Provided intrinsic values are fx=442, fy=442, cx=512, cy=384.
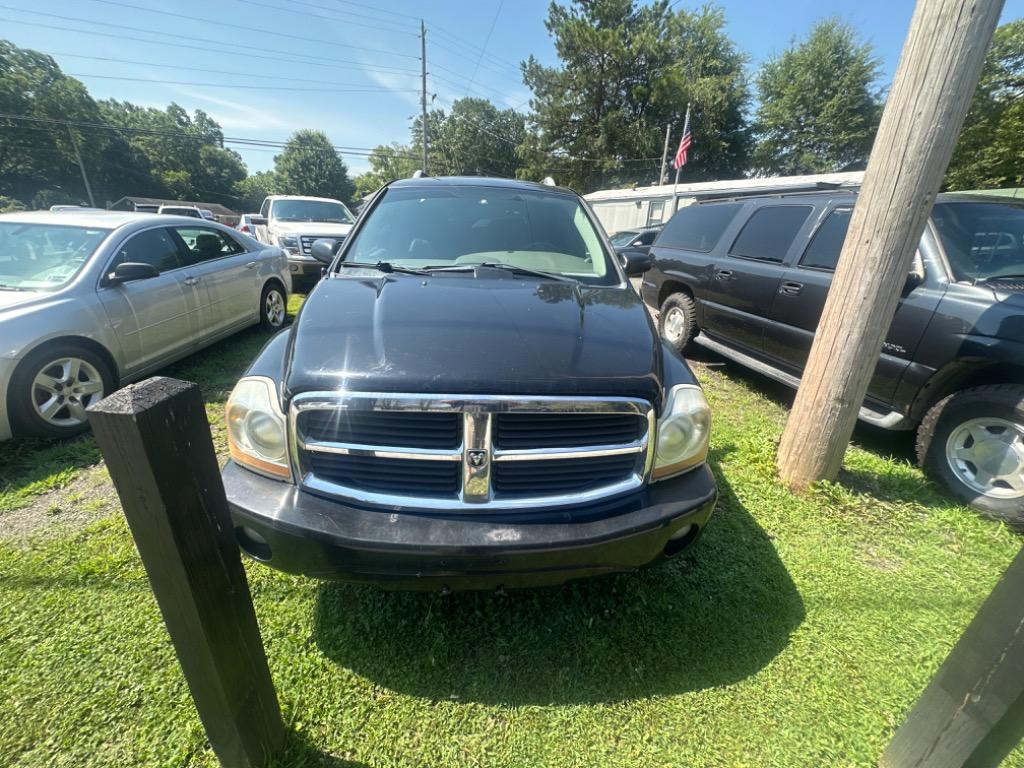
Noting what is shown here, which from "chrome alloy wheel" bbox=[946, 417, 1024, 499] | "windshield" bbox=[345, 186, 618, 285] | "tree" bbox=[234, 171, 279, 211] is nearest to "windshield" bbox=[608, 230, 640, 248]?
"windshield" bbox=[345, 186, 618, 285]

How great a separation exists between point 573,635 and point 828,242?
3754mm

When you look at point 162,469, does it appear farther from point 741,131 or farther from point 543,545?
point 741,131

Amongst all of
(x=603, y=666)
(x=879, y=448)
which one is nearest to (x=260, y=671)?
(x=603, y=666)

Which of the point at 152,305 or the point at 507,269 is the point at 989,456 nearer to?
the point at 507,269

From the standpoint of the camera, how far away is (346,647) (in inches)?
71.8

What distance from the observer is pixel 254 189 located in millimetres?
70375

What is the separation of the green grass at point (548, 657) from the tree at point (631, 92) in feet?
117

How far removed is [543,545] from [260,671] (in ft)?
3.10

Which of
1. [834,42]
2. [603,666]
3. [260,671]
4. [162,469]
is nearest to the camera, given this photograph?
[162,469]

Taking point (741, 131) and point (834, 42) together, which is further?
point (741, 131)

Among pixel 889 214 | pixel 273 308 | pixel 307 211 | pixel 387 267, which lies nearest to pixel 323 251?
pixel 387 267

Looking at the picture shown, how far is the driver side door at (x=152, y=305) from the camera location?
3.64m

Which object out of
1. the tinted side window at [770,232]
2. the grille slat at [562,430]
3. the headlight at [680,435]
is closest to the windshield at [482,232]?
the headlight at [680,435]

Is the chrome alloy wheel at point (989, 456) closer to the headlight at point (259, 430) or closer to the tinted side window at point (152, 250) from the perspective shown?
the headlight at point (259, 430)
